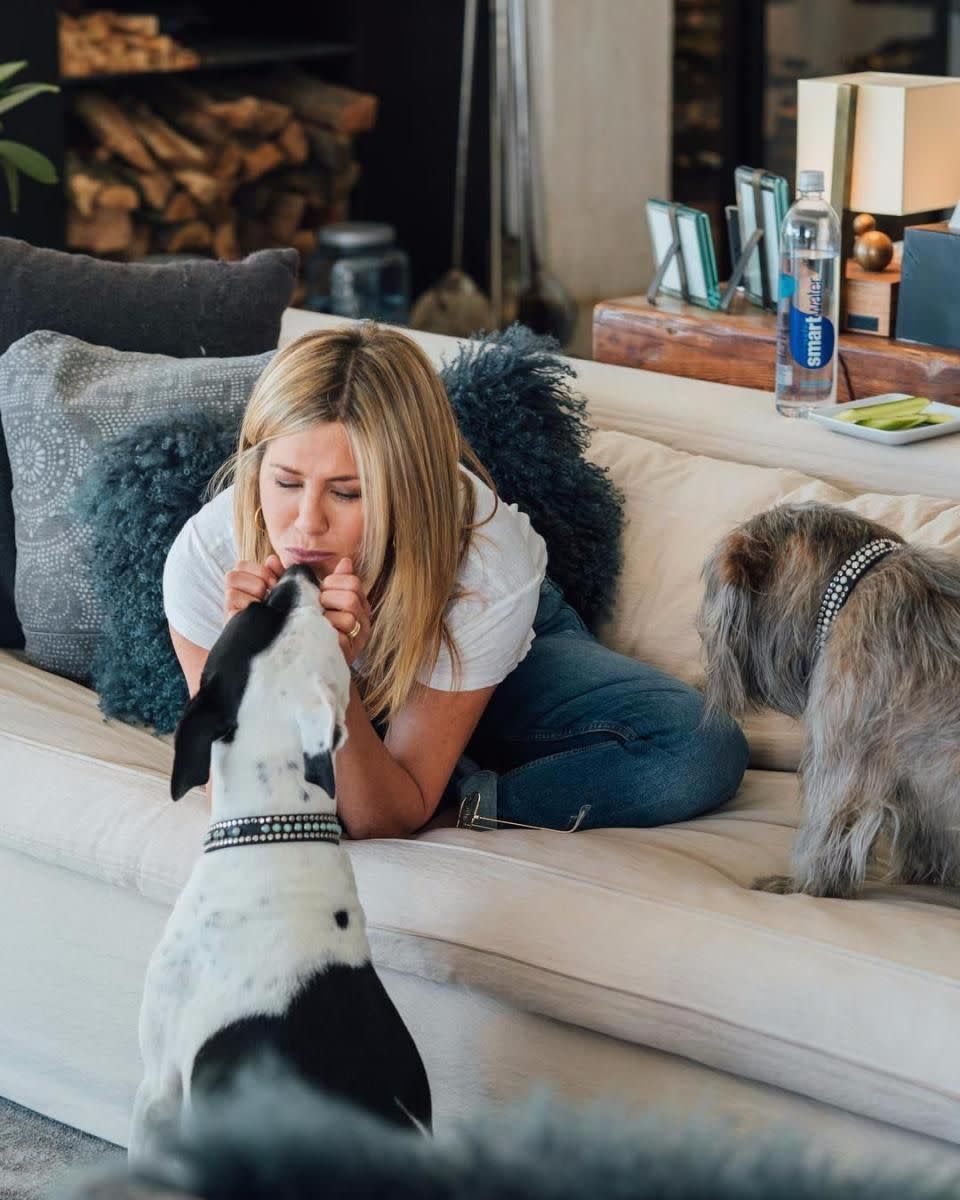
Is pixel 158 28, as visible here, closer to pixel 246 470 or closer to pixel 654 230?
pixel 654 230

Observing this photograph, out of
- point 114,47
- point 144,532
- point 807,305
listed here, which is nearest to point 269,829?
point 144,532

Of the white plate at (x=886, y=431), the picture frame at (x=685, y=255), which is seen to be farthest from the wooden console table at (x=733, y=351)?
the white plate at (x=886, y=431)

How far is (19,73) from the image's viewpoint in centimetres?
383

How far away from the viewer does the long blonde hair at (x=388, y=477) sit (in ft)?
5.36

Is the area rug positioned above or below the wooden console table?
below

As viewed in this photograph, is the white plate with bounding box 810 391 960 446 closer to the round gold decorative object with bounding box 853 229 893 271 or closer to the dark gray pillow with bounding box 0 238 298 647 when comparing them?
the round gold decorative object with bounding box 853 229 893 271

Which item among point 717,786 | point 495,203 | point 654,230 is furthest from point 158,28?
point 717,786

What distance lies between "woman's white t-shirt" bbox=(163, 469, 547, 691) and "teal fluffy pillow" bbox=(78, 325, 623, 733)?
0.59ft

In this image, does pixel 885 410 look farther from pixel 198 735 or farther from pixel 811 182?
pixel 198 735

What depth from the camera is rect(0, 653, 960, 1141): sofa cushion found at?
1312mm

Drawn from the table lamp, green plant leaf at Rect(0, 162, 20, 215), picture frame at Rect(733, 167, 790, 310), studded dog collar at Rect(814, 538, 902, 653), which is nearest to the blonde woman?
studded dog collar at Rect(814, 538, 902, 653)

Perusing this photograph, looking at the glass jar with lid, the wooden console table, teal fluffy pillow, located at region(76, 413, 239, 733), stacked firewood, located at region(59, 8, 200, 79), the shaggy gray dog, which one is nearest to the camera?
the shaggy gray dog

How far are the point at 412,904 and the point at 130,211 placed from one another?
336 cm

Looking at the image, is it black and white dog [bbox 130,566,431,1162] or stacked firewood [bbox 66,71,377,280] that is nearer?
black and white dog [bbox 130,566,431,1162]
